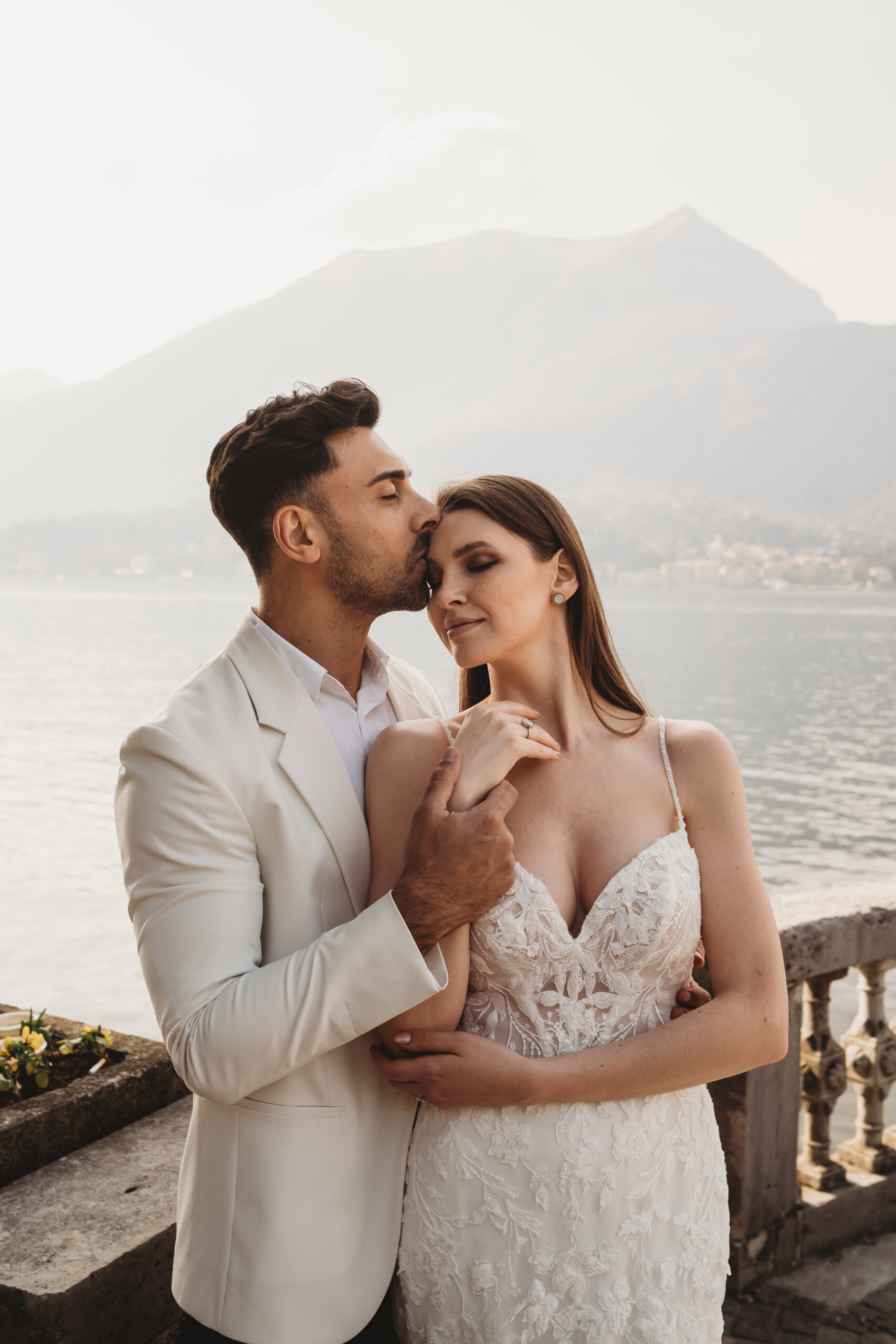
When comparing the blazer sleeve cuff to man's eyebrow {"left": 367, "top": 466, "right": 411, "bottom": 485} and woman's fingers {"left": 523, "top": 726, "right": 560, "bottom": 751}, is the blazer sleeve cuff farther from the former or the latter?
man's eyebrow {"left": 367, "top": 466, "right": 411, "bottom": 485}

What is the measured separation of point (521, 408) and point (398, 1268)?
548ft

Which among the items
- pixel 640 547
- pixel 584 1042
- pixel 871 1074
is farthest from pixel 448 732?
pixel 640 547

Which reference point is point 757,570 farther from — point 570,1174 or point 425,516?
point 570,1174

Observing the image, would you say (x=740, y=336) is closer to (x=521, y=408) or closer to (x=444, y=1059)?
(x=521, y=408)

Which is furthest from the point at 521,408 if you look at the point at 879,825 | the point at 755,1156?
the point at 755,1156

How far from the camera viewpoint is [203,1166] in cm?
211

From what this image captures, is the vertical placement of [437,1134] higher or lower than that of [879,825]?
higher

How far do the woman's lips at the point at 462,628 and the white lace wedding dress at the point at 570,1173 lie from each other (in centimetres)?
54

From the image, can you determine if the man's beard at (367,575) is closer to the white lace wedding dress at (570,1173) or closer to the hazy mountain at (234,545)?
the white lace wedding dress at (570,1173)

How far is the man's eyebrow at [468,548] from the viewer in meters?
2.38

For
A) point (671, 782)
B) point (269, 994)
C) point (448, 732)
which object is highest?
point (448, 732)

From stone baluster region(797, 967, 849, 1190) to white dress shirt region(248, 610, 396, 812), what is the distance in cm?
199

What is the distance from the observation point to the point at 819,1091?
12.1 feet

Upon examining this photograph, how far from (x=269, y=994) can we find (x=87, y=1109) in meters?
1.24
